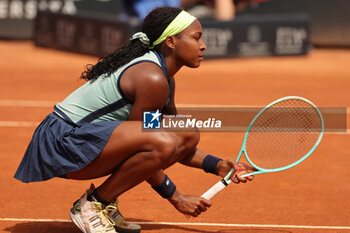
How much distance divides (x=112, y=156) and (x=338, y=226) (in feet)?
5.37

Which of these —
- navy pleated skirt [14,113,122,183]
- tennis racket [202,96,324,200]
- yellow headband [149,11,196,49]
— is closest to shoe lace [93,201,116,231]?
navy pleated skirt [14,113,122,183]

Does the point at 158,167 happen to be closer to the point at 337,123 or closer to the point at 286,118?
the point at 286,118

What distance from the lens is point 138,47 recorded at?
406 cm

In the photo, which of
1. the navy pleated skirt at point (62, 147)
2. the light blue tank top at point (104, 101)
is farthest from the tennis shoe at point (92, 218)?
the light blue tank top at point (104, 101)

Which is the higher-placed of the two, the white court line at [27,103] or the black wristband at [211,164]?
the black wristband at [211,164]

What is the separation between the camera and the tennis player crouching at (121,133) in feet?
12.5

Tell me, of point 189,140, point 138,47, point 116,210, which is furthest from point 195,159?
point 138,47

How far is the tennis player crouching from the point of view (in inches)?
150

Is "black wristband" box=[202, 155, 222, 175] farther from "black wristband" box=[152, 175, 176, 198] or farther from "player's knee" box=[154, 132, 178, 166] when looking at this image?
"player's knee" box=[154, 132, 178, 166]

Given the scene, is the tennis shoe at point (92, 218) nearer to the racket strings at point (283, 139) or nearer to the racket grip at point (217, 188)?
the racket grip at point (217, 188)

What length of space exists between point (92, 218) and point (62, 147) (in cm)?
46

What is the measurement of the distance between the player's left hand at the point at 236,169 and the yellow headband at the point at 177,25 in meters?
0.84

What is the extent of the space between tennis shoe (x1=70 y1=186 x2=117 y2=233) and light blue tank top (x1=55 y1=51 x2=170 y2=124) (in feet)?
1.62

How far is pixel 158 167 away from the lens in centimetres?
383
